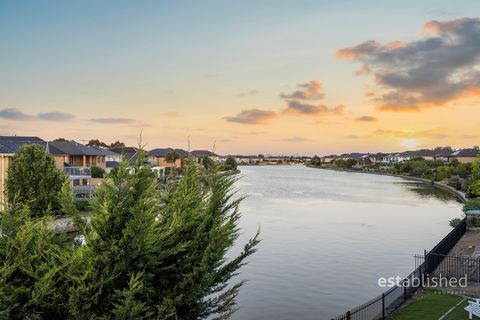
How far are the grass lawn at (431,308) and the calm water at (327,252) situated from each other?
12.4 ft

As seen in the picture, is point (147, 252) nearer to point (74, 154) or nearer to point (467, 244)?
point (467, 244)

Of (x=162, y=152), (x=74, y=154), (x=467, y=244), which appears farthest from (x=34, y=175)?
(x=162, y=152)

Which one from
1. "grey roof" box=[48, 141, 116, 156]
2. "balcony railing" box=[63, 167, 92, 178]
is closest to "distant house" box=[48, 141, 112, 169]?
"grey roof" box=[48, 141, 116, 156]

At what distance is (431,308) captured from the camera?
16.7 metres

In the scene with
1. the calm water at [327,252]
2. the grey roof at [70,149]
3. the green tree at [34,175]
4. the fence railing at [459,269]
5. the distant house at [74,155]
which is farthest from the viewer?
the grey roof at [70,149]

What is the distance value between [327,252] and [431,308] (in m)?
15.7

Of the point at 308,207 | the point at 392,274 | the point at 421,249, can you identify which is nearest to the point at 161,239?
the point at 392,274

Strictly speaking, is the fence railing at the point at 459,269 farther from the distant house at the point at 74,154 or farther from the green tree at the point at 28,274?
the distant house at the point at 74,154

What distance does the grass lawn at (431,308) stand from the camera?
15.8 metres

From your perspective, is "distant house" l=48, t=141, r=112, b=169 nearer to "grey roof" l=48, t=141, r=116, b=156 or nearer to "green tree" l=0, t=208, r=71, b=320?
"grey roof" l=48, t=141, r=116, b=156

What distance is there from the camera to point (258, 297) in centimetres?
2277

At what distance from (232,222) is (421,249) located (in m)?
26.5

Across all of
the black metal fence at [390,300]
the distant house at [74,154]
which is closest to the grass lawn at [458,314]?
the black metal fence at [390,300]

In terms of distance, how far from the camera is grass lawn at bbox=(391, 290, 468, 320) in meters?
15.8
